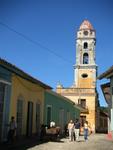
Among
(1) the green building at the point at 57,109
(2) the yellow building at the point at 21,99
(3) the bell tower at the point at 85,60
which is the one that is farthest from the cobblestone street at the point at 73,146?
(3) the bell tower at the point at 85,60

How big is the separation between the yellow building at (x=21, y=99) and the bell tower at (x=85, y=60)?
34.7 meters

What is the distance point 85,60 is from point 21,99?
41.0 m

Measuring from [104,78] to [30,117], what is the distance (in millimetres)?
4355

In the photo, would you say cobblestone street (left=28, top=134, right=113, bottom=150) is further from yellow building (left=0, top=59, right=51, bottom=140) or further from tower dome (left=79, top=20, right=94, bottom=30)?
tower dome (left=79, top=20, right=94, bottom=30)

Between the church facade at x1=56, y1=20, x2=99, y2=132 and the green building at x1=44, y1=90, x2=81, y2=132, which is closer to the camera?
the green building at x1=44, y1=90, x2=81, y2=132

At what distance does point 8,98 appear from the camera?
16031 mm

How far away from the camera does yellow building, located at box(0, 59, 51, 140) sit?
51.0 feet

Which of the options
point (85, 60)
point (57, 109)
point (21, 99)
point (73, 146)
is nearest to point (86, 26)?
point (85, 60)

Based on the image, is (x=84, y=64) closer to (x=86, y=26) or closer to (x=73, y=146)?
(x=86, y=26)

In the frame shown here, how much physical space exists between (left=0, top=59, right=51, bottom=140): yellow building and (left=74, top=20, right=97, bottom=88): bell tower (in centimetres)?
3470

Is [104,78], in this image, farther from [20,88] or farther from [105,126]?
[105,126]

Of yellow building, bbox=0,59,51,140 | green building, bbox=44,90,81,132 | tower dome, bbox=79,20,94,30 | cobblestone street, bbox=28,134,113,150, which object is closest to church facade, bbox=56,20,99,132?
tower dome, bbox=79,20,94,30

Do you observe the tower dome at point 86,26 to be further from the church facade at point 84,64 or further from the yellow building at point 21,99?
the yellow building at point 21,99

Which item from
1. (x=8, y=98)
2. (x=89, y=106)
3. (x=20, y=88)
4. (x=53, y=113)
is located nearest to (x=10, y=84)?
(x=8, y=98)
